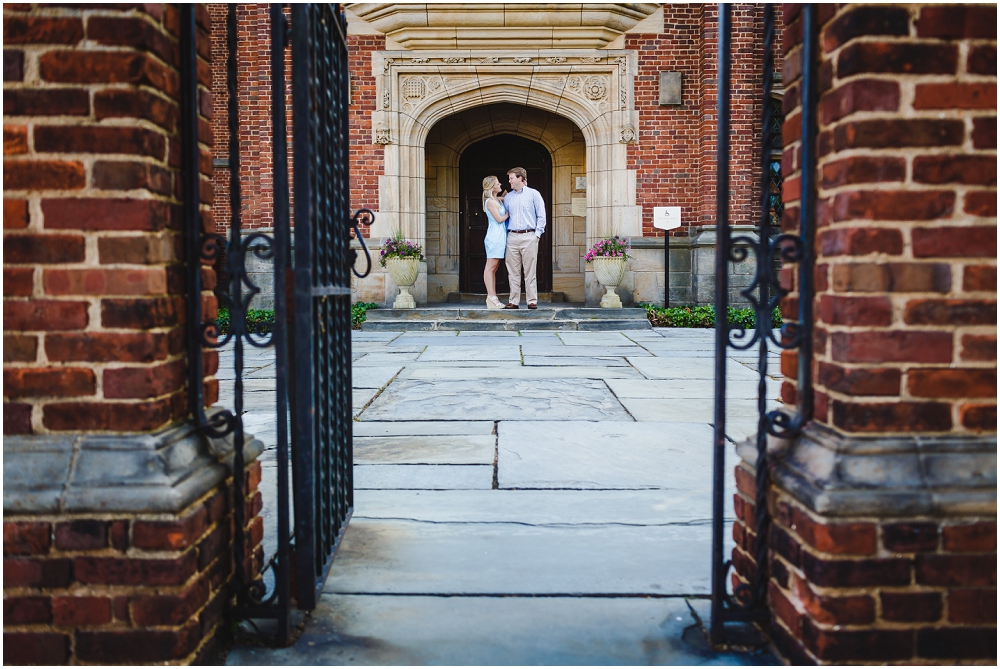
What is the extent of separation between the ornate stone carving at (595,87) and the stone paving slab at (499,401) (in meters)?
6.94

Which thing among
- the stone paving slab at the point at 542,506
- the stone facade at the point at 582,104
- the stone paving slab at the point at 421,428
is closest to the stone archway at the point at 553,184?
the stone facade at the point at 582,104

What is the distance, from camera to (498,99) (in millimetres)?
11188

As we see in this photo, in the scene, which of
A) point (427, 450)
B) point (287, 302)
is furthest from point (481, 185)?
point (287, 302)

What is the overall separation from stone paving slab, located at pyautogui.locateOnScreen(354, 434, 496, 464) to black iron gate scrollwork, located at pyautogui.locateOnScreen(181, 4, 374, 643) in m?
1.15

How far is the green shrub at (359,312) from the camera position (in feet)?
32.9

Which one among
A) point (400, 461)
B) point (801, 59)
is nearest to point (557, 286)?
point (400, 461)

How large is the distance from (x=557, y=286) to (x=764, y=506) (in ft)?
36.9

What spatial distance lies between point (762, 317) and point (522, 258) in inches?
338

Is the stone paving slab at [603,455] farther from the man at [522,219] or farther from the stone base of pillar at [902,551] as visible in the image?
the man at [522,219]

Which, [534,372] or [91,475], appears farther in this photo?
[534,372]

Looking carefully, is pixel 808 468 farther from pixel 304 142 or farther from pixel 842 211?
pixel 304 142

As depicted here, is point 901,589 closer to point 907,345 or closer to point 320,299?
point 907,345

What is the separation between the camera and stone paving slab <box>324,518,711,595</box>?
6.48 ft

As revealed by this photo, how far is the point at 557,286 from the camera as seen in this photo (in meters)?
12.9
